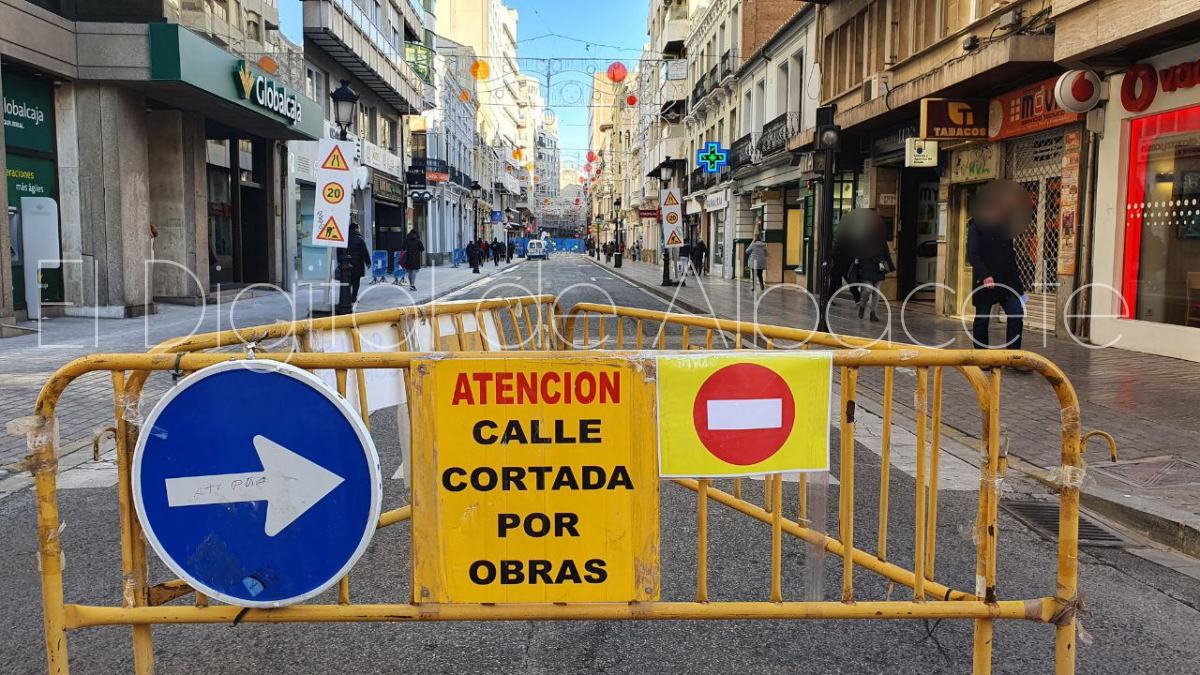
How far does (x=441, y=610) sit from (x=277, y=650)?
951mm

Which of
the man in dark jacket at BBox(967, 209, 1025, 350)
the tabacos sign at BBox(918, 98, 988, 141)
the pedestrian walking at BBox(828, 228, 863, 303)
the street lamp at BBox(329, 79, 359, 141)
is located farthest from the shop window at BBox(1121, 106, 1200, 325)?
the street lamp at BBox(329, 79, 359, 141)

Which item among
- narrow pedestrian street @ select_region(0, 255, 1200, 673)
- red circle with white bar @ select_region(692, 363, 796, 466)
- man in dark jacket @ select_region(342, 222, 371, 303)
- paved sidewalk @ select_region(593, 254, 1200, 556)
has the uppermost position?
man in dark jacket @ select_region(342, 222, 371, 303)

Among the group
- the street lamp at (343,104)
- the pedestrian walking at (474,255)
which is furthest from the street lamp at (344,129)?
the pedestrian walking at (474,255)

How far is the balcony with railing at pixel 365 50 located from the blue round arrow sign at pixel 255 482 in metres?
27.5

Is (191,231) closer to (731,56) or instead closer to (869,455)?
(869,455)

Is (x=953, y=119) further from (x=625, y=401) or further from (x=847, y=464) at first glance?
(x=625, y=401)

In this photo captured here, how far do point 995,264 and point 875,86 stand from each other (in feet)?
36.6

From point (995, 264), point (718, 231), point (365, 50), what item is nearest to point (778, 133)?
point (718, 231)

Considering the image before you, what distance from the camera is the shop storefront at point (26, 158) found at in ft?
48.1

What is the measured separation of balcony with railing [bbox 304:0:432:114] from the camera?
2753 centimetres

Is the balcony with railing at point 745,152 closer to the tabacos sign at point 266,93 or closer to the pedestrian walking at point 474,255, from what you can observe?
the pedestrian walking at point 474,255

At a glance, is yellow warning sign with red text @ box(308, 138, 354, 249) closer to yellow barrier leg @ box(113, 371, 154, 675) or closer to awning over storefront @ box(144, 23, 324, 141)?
awning over storefront @ box(144, 23, 324, 141)

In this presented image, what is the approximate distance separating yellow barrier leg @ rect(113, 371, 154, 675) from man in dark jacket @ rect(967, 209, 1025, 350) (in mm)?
9057

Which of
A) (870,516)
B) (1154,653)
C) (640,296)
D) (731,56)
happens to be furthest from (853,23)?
(1154,653)
